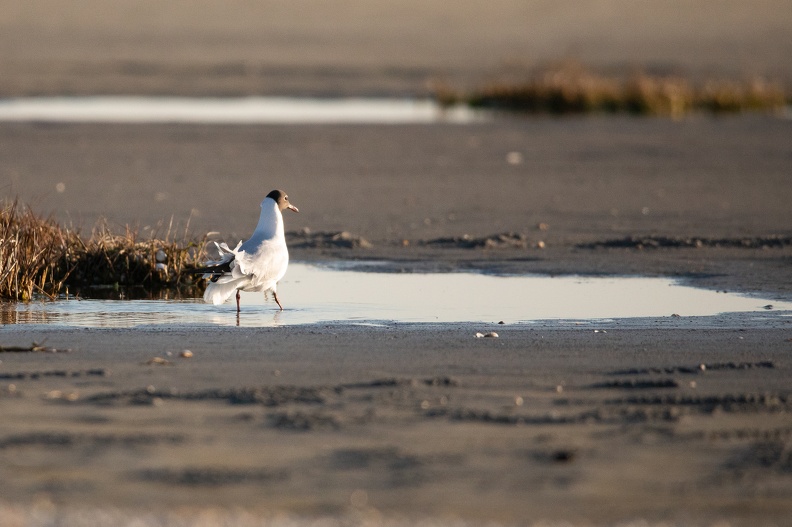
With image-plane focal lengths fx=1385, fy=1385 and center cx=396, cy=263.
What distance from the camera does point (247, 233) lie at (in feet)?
51.4

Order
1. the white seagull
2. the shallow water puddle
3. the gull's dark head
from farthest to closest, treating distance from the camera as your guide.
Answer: the gull's dark head < the white seagull < the shallow water puddle

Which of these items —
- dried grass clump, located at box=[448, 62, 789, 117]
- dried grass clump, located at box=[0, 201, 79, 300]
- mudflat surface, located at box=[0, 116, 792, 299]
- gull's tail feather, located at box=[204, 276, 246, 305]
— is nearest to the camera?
gull's tail feather, located at box=[204, 276, 246, 305]

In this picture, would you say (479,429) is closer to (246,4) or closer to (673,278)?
(673,278)

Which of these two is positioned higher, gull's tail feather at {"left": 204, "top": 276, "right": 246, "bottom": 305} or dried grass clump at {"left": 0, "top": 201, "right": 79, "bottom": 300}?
dried grass clump at {"left": 0, "top": 201, "right": 79, "bottom": 300}

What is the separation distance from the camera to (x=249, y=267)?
10664mm

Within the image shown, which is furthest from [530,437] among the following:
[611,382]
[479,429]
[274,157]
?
[274,157]

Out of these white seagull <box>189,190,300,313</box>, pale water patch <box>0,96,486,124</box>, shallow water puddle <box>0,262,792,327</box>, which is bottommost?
shallow water puddle <box>0,262,792,327</box>

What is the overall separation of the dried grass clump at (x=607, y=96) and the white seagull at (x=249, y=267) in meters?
26.7

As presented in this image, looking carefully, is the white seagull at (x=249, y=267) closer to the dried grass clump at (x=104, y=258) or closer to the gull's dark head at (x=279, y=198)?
the gull's dark head at (x=279, y=198)

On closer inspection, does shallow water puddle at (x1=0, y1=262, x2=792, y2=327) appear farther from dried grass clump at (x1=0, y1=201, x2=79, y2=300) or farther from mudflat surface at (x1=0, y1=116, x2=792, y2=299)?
mudflat surface at (x1=0, y1=116, x2=792, y2=299)

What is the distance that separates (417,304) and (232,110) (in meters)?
27.6

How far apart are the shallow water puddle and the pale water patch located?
20.3 m

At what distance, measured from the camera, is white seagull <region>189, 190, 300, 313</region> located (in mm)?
10594

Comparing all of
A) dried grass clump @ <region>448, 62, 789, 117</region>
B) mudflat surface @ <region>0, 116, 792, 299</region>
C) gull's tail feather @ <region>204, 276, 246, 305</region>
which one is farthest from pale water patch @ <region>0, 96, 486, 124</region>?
gull's tail feather @ <region>204, 276, 246, 305</region>
